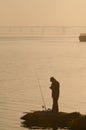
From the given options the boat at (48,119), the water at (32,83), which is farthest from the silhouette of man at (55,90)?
the water at (32,83)

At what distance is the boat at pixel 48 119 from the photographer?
11.5 feet

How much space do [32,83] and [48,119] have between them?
1498mm

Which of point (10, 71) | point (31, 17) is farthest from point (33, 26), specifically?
point (10, 71)

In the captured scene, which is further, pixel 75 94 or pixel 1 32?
pixel 75 94

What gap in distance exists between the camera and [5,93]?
4492mm

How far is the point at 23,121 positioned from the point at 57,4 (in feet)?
3.81

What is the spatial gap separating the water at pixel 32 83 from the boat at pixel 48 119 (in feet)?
0.35

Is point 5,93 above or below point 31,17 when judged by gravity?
below

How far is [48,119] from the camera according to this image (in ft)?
11.6

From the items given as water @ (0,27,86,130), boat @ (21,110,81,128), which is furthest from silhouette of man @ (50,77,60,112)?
water @ (0,27,86,130)

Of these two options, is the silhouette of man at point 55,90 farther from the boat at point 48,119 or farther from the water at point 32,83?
the water at point 32,83

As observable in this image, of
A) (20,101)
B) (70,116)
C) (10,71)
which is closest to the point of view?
(70,116)

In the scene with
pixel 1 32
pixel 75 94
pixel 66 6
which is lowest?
pixel 75 94

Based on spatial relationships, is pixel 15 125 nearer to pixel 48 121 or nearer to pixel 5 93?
pixel 48 121
